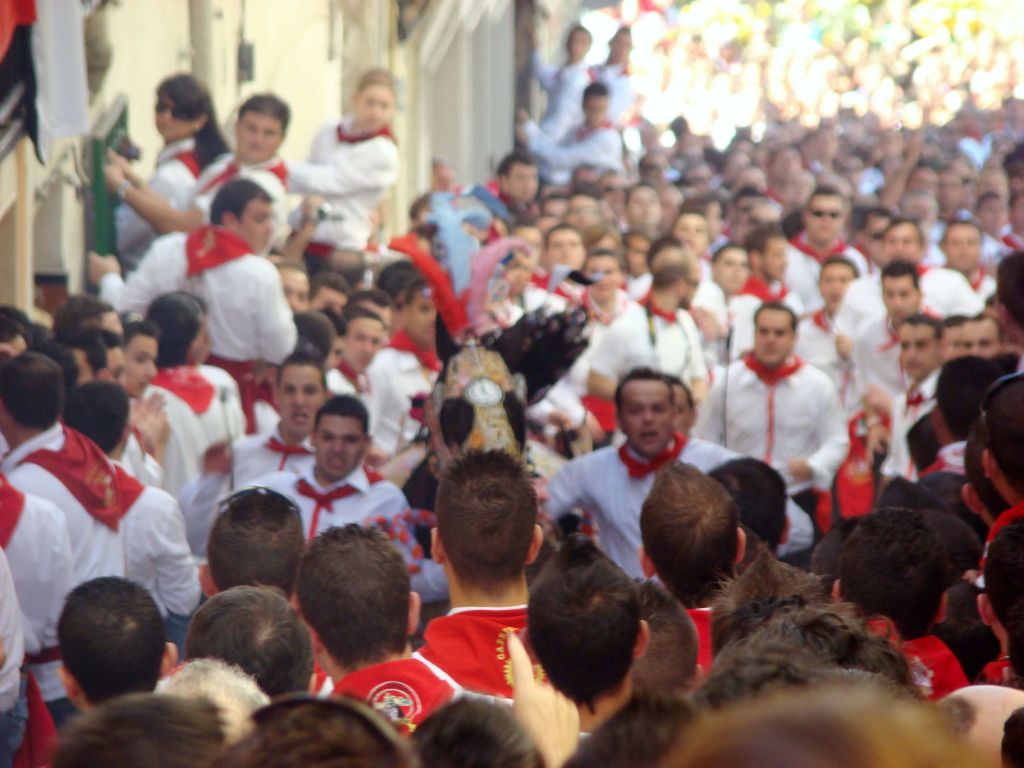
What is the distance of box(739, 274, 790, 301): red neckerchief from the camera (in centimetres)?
1148

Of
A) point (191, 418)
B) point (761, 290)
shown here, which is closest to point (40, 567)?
point (191, 418)

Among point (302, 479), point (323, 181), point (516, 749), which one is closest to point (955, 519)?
point (302, 479)

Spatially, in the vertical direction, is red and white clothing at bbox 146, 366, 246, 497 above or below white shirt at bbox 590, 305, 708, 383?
below

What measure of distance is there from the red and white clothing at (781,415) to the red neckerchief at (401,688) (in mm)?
4543

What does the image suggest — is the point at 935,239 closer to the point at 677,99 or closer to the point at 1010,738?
the point at 1010,738

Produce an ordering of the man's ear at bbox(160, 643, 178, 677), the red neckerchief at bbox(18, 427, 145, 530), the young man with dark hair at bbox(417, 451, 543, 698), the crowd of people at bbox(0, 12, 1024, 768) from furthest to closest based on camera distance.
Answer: the red neckerchief at bbox(18, 427, 145, 530)
the man's ear at bbox(160, 643, 178, 677)
the young man with dark hair at bbox(417, 451, 543, 698)
the crowd of people at bbox(0, 12, 1024, 768)

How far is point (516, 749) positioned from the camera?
6.79 feet

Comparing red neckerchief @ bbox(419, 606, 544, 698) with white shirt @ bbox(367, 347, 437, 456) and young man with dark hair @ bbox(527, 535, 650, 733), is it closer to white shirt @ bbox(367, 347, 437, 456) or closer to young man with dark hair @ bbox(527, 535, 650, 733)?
young man with dark hair @ bbox(527, 535, 650, 733)

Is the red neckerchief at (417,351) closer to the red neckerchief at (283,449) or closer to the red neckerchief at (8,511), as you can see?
the red neckerchief at (283,449)

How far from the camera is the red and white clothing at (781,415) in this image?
8117mm

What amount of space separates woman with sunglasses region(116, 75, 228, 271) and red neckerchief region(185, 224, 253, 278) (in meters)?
1.51

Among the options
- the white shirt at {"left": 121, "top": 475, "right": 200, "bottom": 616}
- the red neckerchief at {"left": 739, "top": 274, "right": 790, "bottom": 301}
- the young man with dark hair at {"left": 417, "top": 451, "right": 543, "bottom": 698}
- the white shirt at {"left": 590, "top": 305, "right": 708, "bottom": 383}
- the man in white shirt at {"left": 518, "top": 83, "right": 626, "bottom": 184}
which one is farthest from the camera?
the man in white shirt at {"left": 518, "top": 83, "right": 626, "bottom": 184}

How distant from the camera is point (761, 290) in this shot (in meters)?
11.5

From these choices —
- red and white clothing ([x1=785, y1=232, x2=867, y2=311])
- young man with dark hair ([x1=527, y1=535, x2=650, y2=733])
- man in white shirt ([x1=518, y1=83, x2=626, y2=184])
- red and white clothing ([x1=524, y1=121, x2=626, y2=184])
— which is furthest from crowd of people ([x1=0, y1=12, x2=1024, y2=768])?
red and white clothing ([x1=524, y1=121, x2=626, y2=184])
